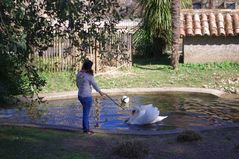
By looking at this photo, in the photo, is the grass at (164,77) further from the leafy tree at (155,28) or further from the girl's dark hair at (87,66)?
the girl's dark hair at (87,66)

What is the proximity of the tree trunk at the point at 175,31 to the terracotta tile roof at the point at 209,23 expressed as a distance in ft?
3.19

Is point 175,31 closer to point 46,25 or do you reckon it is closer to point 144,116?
point 144,116

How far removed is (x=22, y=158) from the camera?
872cm

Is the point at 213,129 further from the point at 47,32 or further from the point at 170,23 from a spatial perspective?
the point at 170,23

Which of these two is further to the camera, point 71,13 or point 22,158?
point 22,158

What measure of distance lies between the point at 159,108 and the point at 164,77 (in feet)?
16.9

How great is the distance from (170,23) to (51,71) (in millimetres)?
6084

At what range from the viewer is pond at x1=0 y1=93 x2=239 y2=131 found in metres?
12.4

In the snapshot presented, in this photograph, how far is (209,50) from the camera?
2280 centimetres

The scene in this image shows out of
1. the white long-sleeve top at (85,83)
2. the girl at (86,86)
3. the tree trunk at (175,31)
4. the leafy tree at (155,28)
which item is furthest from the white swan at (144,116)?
the leafy tree at (155,28)

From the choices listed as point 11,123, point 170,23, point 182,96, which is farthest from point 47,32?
point 170,23

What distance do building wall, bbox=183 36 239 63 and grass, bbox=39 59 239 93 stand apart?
0.56m

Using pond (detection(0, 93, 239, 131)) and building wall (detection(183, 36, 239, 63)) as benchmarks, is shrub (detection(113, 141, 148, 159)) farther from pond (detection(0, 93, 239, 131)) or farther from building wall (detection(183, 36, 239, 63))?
building wall (detection(183, 36, 239, 63))

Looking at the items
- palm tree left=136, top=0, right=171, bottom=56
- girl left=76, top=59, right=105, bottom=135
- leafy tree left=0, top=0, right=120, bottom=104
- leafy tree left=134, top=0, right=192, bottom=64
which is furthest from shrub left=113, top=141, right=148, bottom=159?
palm tree left=136, top=0, right=171, bottom=56
